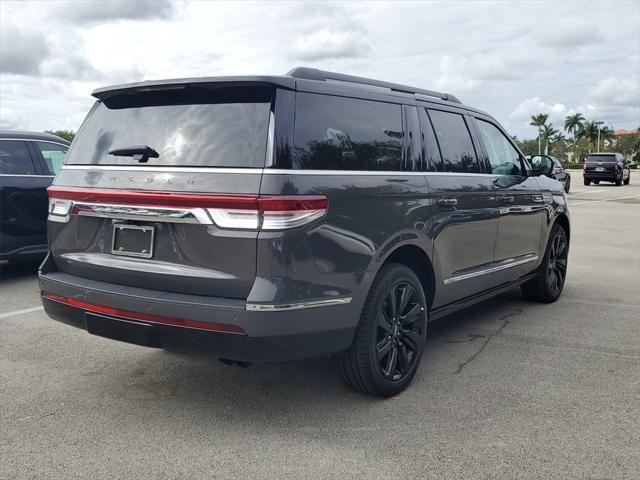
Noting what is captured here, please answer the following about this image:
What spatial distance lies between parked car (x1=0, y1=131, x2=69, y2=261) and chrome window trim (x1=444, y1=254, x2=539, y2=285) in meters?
4.97

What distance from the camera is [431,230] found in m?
4.12

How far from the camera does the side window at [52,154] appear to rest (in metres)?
7.61

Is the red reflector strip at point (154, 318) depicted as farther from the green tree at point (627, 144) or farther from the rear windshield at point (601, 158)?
the green tree at point (627, 144)

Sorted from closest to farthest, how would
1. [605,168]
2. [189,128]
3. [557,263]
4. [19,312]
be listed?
[189,128] < [19,312] < [557,263] < [605,168]

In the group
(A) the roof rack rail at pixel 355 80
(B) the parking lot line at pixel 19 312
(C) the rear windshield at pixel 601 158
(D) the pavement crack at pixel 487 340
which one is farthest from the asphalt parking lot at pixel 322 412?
(C) the rear windshield at pixel 601 158

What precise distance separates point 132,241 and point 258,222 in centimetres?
77

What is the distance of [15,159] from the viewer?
7363 millimetres

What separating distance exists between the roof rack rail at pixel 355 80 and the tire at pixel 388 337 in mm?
1146

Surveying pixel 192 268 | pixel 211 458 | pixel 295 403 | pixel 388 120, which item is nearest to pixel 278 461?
pixel 211 458

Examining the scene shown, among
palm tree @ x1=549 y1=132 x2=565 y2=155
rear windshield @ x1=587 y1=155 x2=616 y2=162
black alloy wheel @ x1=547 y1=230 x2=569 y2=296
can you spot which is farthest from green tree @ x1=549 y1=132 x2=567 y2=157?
black alloy wheel @ x1=547 y1=230 x2=569 y2=296

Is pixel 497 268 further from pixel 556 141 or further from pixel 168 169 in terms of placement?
pixel 556 141

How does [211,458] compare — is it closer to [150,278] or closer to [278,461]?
[278,461]

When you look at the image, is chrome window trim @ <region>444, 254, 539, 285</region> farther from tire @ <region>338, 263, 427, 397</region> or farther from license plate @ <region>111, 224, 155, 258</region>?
license plate @ <region>111, 224, 155, 258</region>

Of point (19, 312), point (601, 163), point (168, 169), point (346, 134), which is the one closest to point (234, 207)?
point (168, 169)
